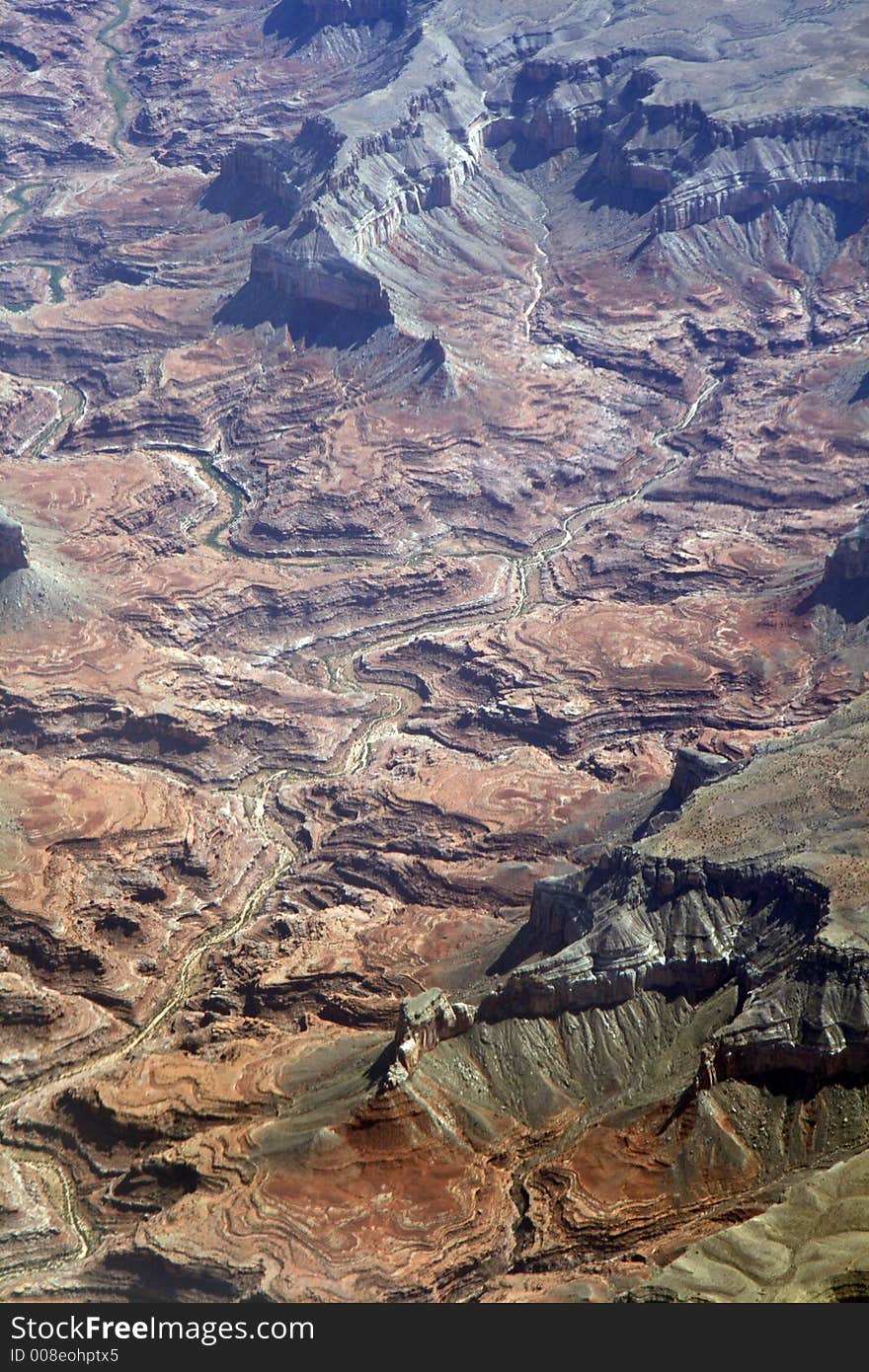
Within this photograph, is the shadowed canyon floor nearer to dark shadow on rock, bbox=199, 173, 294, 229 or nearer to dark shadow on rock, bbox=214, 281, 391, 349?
dark shadow on rock, bbox=214, 281, 391, 349

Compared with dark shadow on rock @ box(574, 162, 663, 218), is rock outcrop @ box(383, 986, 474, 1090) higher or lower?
higher

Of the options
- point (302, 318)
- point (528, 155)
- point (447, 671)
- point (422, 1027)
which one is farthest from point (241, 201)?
point (422, 1027)

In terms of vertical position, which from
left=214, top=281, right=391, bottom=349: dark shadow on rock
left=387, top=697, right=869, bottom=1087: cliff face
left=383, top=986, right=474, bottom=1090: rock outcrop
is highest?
left=387, top=697, right=869, bottom=1087: cliff face

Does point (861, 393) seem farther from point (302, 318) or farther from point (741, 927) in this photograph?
point (741, 927)

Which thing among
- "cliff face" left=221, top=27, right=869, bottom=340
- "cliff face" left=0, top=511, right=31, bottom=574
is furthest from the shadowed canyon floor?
"cliff face" left=221, top=27, right=869, bottom=340

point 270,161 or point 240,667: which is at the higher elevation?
point 270,161

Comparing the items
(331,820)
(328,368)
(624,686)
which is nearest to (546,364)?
(328,368)

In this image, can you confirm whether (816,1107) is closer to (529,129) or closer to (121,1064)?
(121,1064)

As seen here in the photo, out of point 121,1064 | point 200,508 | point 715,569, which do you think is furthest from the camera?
point 200,508
